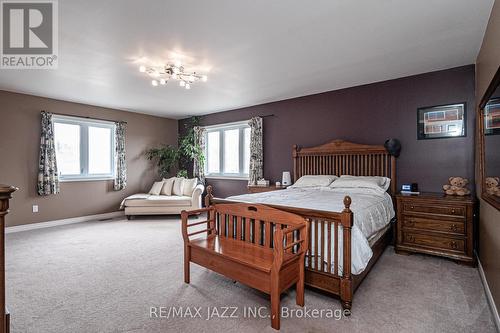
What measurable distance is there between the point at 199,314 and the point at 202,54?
274cm

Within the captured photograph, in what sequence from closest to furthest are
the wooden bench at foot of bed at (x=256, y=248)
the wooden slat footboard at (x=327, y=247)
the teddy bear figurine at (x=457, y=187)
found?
the wooden bench at foot of bed at (x=256, y=248) → the wooden slat footboard at (x=327, y=247) → the teddy bear figurine at (x=457, y=187)

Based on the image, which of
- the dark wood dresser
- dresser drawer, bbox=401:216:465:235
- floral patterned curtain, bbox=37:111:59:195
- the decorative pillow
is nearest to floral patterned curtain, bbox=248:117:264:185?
the decorative pillow

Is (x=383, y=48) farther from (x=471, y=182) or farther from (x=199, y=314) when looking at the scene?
(x=199, y=314)

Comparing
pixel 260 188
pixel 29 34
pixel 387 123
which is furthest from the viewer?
pixel 260 188

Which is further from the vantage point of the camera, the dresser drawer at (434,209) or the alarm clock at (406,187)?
the alarm clock at (406,187)

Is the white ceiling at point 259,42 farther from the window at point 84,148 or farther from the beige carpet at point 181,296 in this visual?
the beige carpet at point 181,296

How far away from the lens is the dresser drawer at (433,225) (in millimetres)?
3002

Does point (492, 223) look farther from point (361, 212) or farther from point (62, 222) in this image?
point (62, 222)

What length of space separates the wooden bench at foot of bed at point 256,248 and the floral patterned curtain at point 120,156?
3.98m

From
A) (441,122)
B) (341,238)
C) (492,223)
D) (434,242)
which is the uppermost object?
(441,122)

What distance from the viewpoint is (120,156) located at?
5941 mm

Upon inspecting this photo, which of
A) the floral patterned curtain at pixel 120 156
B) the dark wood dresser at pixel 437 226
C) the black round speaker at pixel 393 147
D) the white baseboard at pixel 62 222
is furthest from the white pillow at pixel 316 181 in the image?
the white baseboard at pixel 62 222

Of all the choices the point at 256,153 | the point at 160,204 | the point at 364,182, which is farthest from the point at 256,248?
the point at 160,204

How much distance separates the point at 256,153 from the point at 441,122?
126 inches
